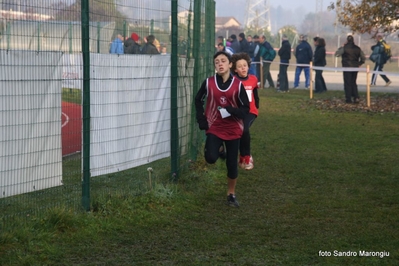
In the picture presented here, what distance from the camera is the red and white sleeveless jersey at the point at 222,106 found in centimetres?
824

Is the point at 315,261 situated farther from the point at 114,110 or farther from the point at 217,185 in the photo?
the point at 217,185

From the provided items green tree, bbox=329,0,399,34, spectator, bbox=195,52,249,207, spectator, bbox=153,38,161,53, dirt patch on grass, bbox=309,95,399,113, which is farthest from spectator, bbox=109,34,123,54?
green tree, bbox=329,0,399,34

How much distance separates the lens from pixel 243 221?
7816 millimetres

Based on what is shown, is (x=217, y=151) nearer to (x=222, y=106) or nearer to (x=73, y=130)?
(x=222, y=106)

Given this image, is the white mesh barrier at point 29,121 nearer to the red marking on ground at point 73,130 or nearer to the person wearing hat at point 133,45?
the red marking on ground at point 73,130

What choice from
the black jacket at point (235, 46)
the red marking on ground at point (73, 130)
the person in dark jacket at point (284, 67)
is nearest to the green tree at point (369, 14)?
the person in dark jacket at point (284, 67)

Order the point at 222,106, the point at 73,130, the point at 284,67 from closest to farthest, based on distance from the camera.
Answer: the point at 73,130
the point at 222,106
the point at 284,67

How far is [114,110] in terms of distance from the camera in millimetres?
8047

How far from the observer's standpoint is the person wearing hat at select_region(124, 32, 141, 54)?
27.0 ft

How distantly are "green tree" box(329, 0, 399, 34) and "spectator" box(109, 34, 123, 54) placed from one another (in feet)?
46.3

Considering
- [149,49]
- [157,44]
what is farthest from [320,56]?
[149,49]

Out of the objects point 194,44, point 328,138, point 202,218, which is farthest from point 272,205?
point 328,138

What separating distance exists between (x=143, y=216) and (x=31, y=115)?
5.74 feet

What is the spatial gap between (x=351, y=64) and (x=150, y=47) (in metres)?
14.1
